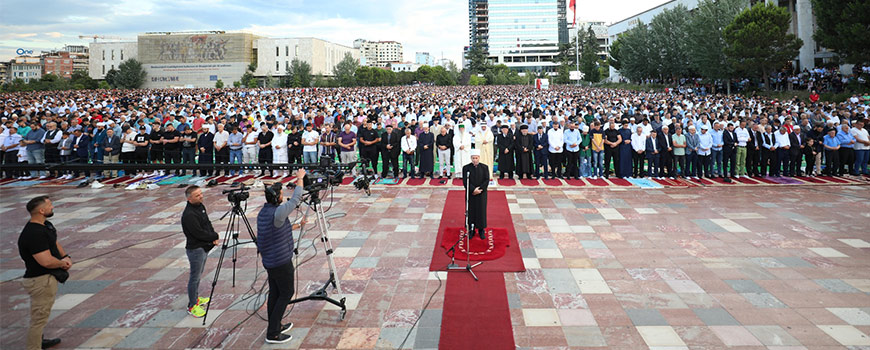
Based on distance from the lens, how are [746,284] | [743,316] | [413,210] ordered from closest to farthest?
[743,316], [746,284], [413,210]

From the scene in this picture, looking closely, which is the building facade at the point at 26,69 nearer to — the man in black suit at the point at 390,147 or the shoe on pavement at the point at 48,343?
the man in black suit at the point at 390,147

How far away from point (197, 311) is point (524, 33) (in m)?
134

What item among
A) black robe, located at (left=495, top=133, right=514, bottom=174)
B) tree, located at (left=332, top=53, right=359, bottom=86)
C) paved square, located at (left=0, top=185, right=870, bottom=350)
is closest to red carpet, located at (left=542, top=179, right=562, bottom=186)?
black robe, located at (left=495, top=133, right=514, bottom=174)

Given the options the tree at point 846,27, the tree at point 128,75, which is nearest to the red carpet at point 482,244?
the tree at point 846,27

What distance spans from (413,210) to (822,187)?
10.8 metres

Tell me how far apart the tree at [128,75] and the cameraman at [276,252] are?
360 ft

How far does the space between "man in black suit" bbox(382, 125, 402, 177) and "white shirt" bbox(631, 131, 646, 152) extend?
22.7 ft

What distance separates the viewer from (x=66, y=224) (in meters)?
9.79

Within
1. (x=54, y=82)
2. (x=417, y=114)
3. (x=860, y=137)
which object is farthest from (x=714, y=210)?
(x=54, y=82)

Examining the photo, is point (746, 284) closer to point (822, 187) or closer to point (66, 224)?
point (822, 187)

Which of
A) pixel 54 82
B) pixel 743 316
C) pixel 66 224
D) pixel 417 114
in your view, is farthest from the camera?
pixel 54 82

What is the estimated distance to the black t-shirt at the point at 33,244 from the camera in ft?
14.9

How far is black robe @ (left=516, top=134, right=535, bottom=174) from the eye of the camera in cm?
1388

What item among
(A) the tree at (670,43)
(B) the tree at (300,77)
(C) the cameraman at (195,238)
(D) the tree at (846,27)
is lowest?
(C) the cameraman at (195,238)
